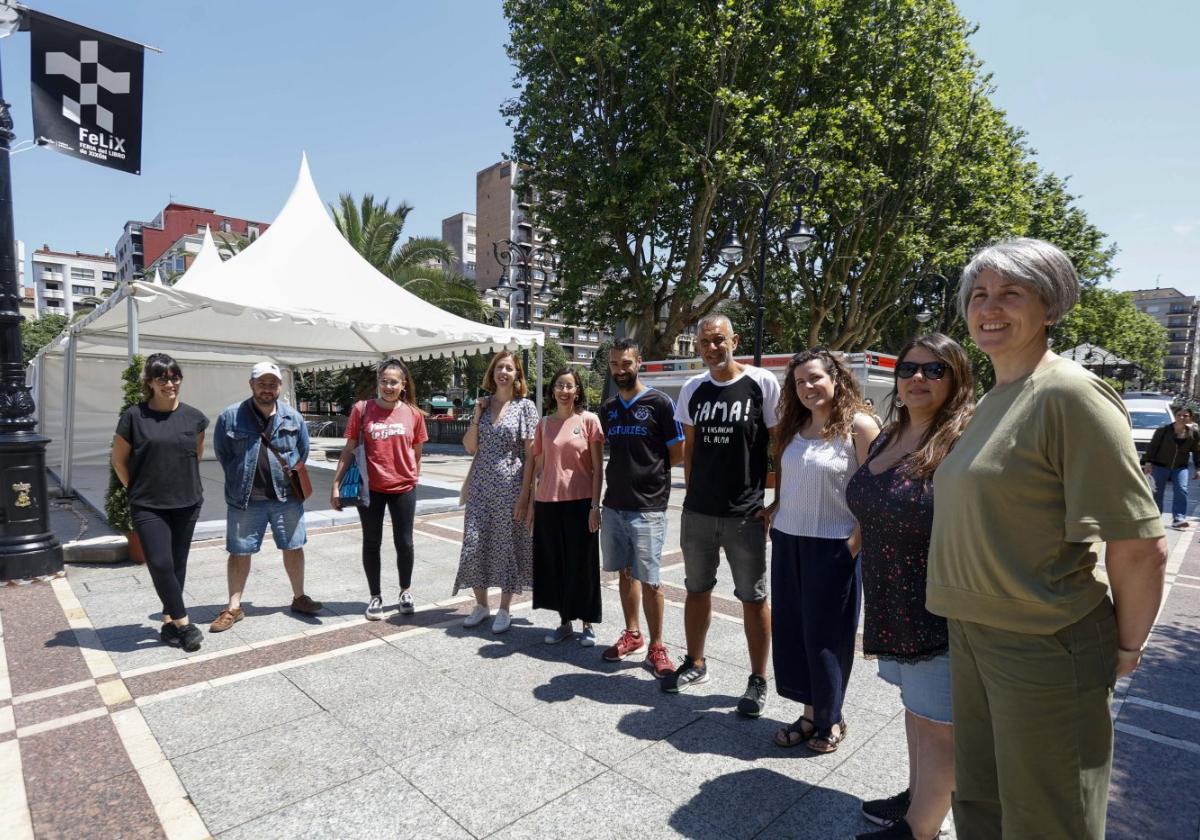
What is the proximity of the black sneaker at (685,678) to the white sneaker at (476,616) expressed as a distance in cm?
151

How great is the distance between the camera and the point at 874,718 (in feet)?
10.3

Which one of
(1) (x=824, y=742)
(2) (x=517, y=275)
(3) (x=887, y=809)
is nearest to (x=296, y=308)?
(1) (x=824, y=742)

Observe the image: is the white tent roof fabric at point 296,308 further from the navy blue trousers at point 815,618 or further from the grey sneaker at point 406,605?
the navy blue trousers at point 815,618

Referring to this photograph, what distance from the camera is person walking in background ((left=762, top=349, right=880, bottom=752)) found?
2578 millimetres

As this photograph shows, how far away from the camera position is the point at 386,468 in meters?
4.51

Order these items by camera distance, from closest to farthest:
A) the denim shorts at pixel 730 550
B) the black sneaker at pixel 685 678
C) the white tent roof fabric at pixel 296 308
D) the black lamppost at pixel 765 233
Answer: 1. the denim shorts at pixel 730 550
2. the black sneaker at pixel 685 678
3. the white tent roof fabric at pixel 296 308
4. the black lamppost at pixel 765 233

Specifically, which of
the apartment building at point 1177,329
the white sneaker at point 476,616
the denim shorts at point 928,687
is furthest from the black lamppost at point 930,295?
the apartment building at point 1177,329

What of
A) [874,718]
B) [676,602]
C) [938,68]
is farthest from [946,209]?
[874,718]

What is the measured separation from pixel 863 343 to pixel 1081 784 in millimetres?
24867

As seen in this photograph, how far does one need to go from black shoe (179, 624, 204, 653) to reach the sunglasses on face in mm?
4219

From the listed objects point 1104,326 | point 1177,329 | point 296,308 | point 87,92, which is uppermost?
point 1177,329

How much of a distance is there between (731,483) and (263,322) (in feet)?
33.3

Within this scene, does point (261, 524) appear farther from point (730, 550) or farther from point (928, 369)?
point (928, 369)

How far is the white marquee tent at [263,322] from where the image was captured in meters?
7.41
